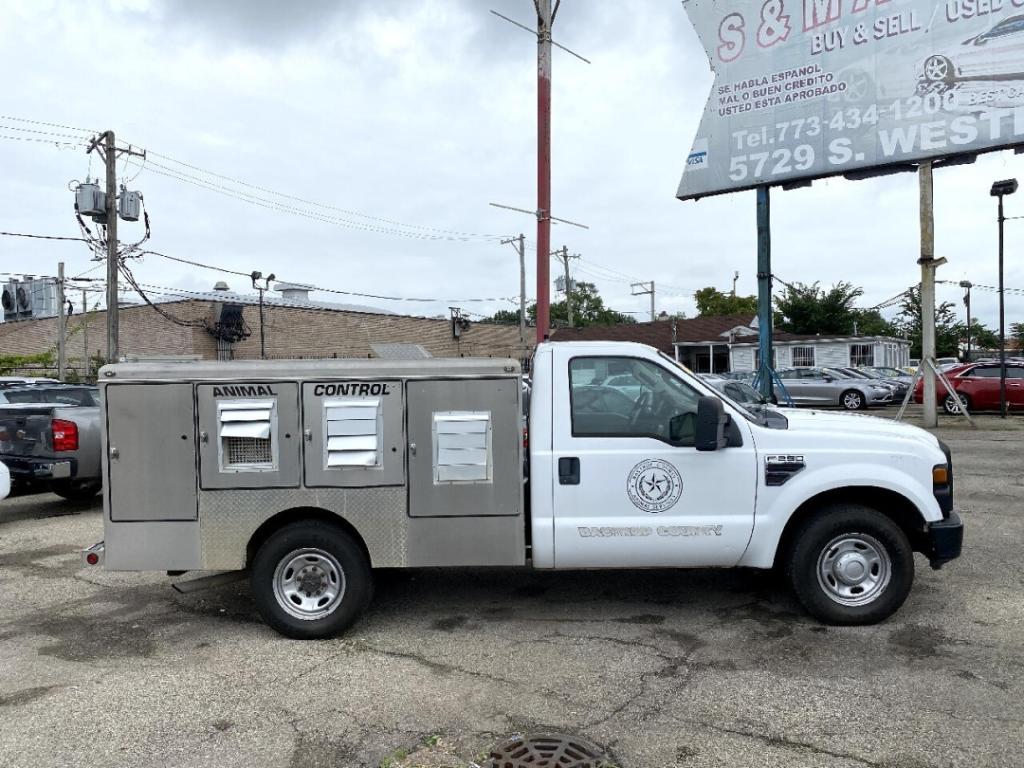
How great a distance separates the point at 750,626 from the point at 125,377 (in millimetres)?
4279

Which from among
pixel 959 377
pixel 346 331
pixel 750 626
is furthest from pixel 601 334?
pixel 750 626

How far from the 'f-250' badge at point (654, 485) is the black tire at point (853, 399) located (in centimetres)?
2426

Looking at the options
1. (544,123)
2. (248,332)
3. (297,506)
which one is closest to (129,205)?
(248,332)

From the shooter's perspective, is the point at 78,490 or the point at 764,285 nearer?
the point at 78,490

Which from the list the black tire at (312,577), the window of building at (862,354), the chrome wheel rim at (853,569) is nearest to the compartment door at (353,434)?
the black tire at (312,577)

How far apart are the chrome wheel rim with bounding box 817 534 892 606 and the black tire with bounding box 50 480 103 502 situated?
904 cm

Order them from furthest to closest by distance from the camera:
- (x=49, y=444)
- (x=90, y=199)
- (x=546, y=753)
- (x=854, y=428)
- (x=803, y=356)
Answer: (x=803, y=356), (x=90, y=199), (x=49, y=444), (x=854, y=428), (x=546, y=753)

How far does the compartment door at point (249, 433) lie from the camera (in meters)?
5.04

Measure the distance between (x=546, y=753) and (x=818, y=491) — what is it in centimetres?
248

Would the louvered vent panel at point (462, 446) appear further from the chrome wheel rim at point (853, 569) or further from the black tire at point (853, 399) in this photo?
the black tire at point (853, 399)

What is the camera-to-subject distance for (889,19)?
17594mm

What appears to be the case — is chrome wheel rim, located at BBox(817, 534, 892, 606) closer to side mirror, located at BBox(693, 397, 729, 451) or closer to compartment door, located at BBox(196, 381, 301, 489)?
side mirror, located at BBox(693, 397, 729, 451)

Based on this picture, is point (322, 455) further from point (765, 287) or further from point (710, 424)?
point (765, 287)

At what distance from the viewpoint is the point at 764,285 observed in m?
20.4
